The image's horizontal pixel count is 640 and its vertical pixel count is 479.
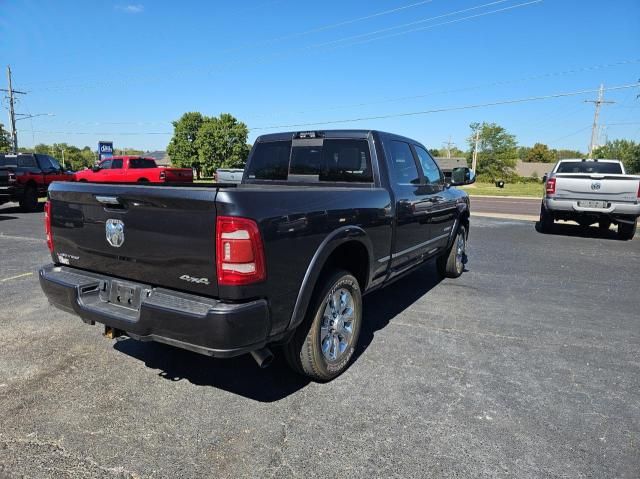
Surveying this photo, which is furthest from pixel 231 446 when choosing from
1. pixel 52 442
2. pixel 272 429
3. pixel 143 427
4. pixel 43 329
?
pixel 43 329

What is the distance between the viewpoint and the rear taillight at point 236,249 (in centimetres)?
234

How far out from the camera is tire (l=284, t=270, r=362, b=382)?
120 inches

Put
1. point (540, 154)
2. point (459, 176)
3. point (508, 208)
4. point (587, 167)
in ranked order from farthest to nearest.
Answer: point (540, 154) < point (508, 208) < point (587, 167) < point (459, 176)

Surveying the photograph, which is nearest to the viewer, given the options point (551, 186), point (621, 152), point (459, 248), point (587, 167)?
point (459, 248)

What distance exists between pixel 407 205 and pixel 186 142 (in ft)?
220

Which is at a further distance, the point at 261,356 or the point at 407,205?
the point at 407,205

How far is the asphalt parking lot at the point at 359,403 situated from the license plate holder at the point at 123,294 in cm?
71

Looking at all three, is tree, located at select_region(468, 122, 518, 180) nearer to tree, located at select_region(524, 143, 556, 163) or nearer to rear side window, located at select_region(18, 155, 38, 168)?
tree, located at select_region(524, 143, 556, 163)

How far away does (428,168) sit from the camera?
5.22 meters

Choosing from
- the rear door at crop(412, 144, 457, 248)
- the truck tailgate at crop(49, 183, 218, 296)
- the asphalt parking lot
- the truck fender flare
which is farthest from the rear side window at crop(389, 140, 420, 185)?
the truck tailgate at crop(49, 183, 218, 296)

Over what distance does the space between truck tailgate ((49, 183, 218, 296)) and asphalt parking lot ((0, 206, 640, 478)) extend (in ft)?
2.94

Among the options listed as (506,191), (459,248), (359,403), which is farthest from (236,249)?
(506,191)

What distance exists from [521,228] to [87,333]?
1179cm

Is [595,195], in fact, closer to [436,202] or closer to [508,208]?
[436,202]
